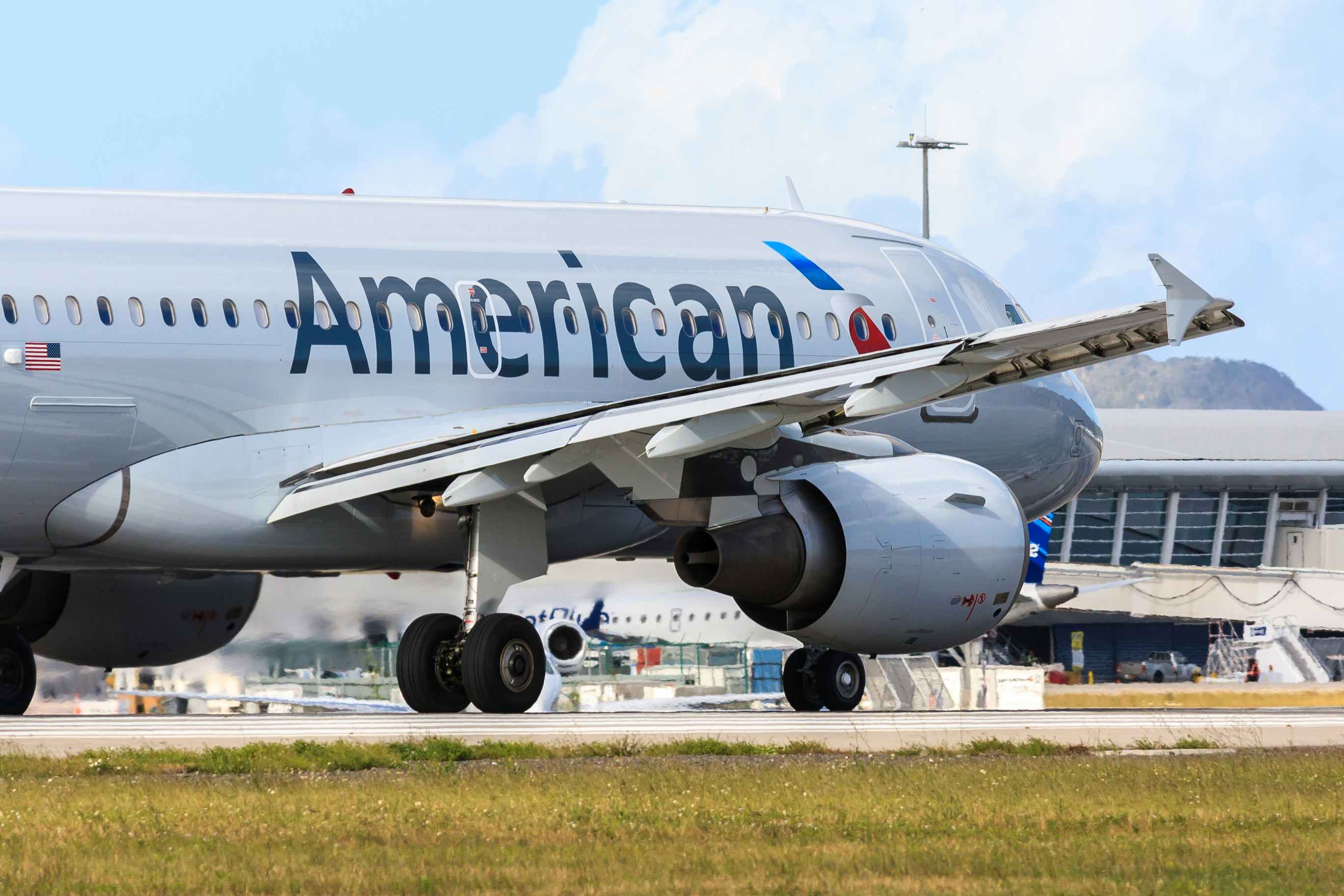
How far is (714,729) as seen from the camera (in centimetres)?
1540

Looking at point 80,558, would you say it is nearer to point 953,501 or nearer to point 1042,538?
point 953,501

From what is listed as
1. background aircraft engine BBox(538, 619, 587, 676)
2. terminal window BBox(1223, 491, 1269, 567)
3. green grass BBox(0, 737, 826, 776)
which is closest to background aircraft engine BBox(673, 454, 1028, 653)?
green grass BBox(0, 737, 826, 776)

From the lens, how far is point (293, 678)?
26891mm

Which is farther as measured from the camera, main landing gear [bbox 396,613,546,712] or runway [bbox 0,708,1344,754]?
main landing gear [bbox 396,613,546,712]

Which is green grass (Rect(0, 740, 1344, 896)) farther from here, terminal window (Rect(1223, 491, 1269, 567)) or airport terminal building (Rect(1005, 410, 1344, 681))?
terminal window (Rect(1223, 491, 1269, 567))

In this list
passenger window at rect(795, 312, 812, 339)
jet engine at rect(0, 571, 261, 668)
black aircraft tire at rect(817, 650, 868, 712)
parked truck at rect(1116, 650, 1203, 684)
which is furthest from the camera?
parked truck at rect(1116, 650, 1203, 684)

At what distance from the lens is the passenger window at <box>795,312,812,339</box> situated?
1962 centimetres

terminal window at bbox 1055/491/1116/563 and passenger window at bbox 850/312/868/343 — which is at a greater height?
terminal window at bbox 1055/491/1116/563

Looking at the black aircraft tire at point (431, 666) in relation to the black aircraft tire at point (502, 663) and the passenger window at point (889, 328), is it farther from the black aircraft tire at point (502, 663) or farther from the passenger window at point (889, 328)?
the passenger window at point (889, 328)

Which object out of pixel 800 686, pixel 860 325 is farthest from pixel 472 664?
pixel 860 325

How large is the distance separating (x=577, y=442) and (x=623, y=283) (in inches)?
148

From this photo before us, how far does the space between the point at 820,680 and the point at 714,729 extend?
4.84m

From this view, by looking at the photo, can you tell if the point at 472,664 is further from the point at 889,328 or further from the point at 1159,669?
the point at 1159,669

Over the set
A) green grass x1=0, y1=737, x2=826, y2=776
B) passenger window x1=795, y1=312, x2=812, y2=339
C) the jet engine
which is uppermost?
passenger window x1=795, y1=312, x2=812, y2=339
